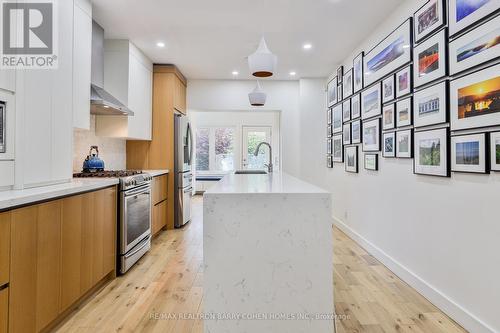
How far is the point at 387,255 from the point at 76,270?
2.96 m

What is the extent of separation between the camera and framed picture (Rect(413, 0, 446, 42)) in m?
2.24

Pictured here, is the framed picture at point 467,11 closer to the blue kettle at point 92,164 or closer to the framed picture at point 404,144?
the framed picture at point 404,144

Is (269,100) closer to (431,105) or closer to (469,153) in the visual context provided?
(431,105)

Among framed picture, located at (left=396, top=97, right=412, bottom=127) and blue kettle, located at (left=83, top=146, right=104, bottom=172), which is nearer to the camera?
framed picture, located at (left=396, top=97, right=412, bottom=127)

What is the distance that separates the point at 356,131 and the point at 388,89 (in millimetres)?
972

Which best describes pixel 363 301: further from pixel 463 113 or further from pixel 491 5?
Answer: pixel 491 5

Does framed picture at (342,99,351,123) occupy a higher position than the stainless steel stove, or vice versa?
framed picture at (342,99,351,123)

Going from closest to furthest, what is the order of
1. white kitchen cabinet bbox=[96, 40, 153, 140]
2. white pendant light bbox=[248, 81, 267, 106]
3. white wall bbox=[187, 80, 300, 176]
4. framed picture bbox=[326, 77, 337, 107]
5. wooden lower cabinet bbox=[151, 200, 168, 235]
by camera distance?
1. white pendant light bbox=[248, 81, 267, 106]
2. white kitchen cabinet bbox=[96, 40, 153, 140]
3. wooden lower cabinet bbox=[151, 200, 168, 235]
4. framed picture bbox=[326, 77, 337, 107]
5. white wall bbox=[187, 80, 300, 176]

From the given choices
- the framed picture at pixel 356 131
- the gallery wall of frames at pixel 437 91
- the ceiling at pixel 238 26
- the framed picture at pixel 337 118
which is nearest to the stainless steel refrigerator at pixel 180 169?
the ceiling at pixel 238 26

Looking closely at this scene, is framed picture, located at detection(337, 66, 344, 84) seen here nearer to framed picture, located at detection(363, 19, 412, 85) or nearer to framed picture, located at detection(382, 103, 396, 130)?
framed picture, located at detection(363, 19, 412, 85)

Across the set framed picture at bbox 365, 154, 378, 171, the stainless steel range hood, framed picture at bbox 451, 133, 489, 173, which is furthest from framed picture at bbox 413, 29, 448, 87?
the stainless steel range hood

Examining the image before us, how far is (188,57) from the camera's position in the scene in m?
4.38

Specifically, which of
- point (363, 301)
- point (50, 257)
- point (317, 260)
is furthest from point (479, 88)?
point (50, 257)

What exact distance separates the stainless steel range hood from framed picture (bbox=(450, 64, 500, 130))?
319 centimetres
